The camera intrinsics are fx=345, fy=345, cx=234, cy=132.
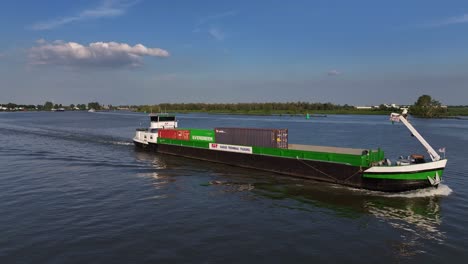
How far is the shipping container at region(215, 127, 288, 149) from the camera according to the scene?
1438 inches

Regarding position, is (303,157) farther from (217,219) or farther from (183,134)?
(183,134)

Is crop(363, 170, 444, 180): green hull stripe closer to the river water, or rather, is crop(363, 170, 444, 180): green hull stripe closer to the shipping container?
the river water

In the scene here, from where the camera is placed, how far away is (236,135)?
40.3 m

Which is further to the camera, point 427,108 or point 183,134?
point 427,108

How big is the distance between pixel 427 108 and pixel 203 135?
563 feet

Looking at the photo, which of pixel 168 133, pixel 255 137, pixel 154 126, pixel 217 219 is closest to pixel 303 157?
pixel 255 137

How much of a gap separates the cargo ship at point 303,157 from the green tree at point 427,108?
163 m

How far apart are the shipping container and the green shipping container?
1.20 meters

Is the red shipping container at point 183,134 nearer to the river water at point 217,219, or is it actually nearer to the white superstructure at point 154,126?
the white superstructure at point 154,126

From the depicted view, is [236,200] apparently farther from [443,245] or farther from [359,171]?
[443,245]

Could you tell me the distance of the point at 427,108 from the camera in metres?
180

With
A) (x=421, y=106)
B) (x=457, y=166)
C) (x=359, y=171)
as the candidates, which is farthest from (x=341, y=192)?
(x=421, y=106)

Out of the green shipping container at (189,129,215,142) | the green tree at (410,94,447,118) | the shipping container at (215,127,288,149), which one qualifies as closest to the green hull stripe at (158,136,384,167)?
the shipping container at (215,127,288,149)

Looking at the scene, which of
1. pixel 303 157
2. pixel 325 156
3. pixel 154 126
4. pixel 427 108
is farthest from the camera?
pixel 427 108
